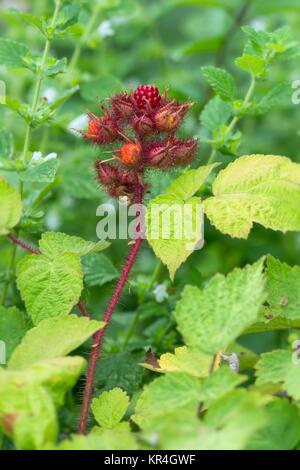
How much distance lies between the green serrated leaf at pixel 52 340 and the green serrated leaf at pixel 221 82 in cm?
56

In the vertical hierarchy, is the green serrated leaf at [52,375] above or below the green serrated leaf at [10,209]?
below

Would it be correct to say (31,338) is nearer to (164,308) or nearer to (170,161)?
(170,161)

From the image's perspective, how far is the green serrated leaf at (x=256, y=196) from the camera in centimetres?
121

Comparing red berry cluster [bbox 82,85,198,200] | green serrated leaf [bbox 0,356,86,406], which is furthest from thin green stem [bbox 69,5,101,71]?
green serrated leaf [bbox 0,356,86,406]

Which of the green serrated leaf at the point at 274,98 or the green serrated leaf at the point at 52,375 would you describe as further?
the green serrated leaf at the point at 274,98

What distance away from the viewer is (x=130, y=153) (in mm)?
1238

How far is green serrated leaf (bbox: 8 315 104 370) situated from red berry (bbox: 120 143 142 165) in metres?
0.25

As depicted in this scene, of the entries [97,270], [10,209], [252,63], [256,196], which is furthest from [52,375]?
[252,63]

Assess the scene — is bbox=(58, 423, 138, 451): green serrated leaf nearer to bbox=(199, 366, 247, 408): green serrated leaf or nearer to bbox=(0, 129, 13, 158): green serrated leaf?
bbox=(199, 366, 247, 408): green serrated leaf

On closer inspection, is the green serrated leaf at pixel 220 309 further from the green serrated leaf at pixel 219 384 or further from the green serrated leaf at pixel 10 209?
the green serrated leaf at pixel 10 209

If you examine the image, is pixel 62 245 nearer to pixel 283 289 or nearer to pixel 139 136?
pixel 139 136

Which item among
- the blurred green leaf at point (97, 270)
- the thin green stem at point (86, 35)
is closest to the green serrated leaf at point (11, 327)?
the blurred green leaf at point (97, 270)

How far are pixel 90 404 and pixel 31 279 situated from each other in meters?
0.21

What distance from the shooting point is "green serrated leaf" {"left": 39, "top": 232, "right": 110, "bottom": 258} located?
1.28 meters
